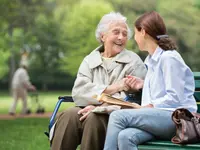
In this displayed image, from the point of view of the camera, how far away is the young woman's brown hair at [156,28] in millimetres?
4672

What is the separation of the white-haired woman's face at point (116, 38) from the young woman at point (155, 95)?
59 cm

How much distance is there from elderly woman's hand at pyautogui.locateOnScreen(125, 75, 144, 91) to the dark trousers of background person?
12.7 inches

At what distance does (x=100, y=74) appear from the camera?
17.5 ft

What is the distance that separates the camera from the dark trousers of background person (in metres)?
4.89

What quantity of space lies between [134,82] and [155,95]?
470 mm

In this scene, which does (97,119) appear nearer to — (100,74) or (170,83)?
(100,74)

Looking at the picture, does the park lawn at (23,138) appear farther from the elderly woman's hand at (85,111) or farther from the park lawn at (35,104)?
the park lawn at (35,104)

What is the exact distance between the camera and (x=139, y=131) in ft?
14.4

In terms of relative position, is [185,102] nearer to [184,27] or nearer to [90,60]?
[90,60]

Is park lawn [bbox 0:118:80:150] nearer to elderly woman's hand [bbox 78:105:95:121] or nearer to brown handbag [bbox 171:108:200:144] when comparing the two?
elderly woman's hand [bbox 78:105:95:121]

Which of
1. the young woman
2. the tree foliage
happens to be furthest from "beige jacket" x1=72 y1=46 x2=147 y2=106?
the tree foliage

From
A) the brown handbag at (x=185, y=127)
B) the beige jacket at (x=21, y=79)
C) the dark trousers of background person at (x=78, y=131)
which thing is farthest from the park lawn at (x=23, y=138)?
the beige jacket at (x=21, y=79)

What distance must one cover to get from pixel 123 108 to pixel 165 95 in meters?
0.42

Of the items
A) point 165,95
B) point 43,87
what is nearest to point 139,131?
point 165,95
